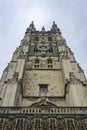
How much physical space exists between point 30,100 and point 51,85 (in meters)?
3.46

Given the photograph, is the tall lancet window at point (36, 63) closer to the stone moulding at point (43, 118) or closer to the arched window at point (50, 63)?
the arched window at point (50, 63)

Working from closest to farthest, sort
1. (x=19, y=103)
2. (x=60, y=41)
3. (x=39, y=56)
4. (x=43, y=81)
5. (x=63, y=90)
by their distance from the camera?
1. (x=19, y=103)
2. (x=63, y=90)
3. (x=43, y=81)
4. (x=39, y=56)
5. (x=60, y=41)

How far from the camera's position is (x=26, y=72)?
3014 centimetres

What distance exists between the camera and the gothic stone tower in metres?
17.5

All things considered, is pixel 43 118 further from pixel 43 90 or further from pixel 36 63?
pixel 36 63

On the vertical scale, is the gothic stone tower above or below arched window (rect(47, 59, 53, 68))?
below

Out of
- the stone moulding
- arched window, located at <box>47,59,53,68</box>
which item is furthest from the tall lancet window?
the stone moulding

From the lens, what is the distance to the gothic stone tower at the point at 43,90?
Result: 17500 mm

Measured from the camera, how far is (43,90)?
88.7 ft

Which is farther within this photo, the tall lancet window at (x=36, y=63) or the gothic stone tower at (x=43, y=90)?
the tall lancet window at (x=36, y=63)

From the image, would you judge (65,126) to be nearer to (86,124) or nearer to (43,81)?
(86,124)

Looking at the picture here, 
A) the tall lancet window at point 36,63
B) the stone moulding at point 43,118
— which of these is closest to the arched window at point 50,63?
→ the tall lancet window at point 36,63

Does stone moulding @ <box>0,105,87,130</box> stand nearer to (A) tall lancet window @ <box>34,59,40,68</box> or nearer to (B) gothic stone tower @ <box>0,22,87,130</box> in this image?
(B) gothic stone tower @ <box>0,22,87,130</box>

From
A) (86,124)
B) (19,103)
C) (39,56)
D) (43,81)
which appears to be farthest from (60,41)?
(86,124)
